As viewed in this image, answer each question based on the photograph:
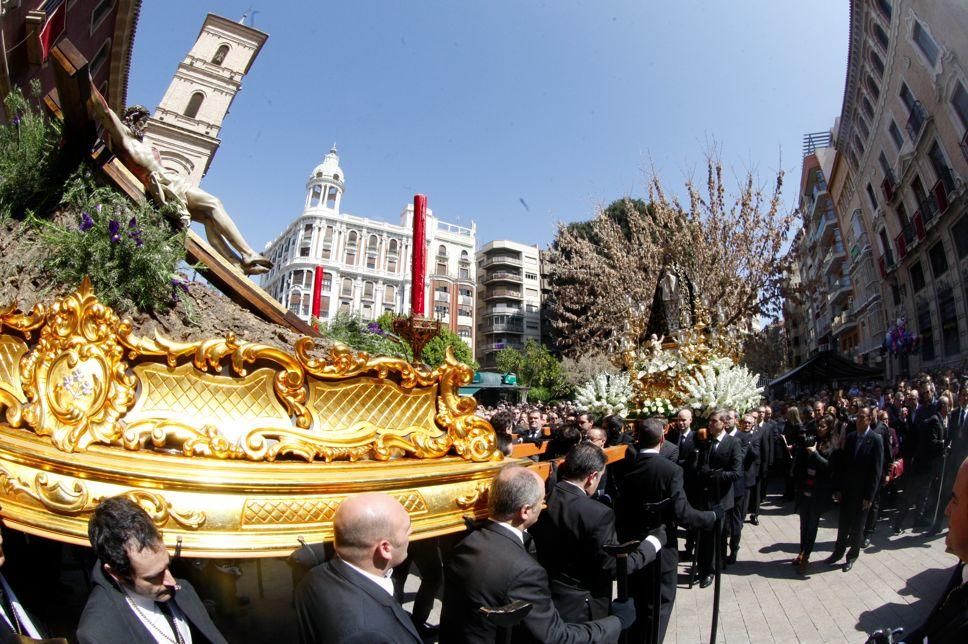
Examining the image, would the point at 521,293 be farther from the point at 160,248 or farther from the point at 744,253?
the point at 160,248

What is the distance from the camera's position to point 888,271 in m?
26.8

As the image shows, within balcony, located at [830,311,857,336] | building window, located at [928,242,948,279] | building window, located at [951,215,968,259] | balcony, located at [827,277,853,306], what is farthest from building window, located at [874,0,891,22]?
balcony, located at [827,277,853,306]

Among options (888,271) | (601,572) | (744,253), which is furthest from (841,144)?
(601,572)

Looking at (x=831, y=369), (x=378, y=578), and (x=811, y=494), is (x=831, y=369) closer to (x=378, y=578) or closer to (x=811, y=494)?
(x=811, y=494)

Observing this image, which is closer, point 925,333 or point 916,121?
point 916,121

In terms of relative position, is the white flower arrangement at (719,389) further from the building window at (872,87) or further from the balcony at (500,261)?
the balcony at (500,261)

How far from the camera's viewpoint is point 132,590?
1.87m

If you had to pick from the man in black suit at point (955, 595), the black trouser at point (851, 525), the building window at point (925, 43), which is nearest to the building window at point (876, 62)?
the building window at point (925, 43)

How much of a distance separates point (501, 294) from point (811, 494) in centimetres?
5436

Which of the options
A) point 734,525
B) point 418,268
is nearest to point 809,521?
point 734,525

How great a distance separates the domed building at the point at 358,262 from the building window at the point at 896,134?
37018 millimetres

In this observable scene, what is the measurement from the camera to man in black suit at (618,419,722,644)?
147 inches

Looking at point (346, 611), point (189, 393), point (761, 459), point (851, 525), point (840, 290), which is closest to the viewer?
point (346, 611)

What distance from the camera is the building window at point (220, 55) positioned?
2415 cm
